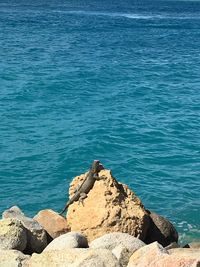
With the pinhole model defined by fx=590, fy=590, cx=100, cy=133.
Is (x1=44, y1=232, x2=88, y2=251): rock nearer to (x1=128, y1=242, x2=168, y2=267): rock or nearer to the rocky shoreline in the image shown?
the rocky shoreline

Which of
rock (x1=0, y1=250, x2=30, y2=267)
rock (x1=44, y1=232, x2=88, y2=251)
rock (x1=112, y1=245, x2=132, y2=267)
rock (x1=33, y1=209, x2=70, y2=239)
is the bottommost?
rock (x1=33, y1=209, x2=70, y2=239)

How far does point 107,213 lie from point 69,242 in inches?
64.0

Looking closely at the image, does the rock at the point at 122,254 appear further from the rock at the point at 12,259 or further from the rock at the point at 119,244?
the rock at the point at 12,259

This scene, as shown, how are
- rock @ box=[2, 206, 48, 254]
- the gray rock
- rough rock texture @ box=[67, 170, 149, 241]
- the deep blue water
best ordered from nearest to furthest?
the gray rock → rock @ box=[2, 206, 48, 254] → rough rock texture @ box=[67, 170, 149, 241] → the deep blue water

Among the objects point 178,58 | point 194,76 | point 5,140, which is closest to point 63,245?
point 5,140

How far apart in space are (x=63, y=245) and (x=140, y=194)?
6.22 metres

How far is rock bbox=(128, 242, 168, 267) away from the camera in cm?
823

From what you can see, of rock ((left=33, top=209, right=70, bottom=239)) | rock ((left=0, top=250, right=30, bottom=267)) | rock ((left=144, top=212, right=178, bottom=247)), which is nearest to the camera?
rock ((left=0, top=250, right=30, bottom=267))

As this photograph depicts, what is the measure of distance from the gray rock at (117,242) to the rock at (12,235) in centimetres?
122

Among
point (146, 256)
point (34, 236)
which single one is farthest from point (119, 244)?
point (34, 236)

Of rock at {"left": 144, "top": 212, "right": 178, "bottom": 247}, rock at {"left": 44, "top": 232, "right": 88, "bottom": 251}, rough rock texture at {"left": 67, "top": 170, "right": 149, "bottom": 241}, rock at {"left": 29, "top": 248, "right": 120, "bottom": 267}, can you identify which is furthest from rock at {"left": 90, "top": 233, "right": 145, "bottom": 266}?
rock at {"left": 144, "top": 212, "right": 178, "bottom": 247}

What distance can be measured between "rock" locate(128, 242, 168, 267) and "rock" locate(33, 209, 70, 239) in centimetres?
308

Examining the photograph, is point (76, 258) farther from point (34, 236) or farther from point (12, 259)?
point (34, 236)

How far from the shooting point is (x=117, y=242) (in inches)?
388
